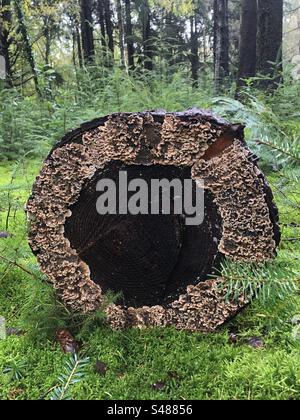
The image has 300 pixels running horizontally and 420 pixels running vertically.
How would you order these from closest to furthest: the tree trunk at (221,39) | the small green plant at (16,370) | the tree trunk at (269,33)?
the small green plant at (16,370) < the tree trunk at (269,33) < the tree trunk at (221,39)

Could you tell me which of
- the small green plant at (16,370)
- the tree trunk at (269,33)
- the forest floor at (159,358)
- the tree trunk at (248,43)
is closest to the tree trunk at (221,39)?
the tree trunk at (248,43)

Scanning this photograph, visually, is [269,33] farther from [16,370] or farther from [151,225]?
[16,370]

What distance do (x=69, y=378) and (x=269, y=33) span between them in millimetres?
7480

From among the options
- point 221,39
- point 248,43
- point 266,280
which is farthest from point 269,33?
point 266,280

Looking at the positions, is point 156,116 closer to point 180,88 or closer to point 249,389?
point 249,389

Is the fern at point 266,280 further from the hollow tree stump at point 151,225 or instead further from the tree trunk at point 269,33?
the tree trunk at point 269,33

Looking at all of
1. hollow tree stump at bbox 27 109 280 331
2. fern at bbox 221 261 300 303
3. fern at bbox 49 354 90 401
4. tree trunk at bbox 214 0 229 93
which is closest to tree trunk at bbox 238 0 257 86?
tree trunk at bbox 214 0 229 93

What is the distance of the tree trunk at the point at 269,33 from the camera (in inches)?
304

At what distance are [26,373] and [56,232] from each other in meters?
0.77

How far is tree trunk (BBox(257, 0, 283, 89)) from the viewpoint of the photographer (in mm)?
7711

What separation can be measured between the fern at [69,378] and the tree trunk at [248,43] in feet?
25.7

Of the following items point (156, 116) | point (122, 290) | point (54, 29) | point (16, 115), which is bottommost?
point (122, 290)
